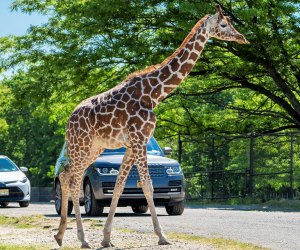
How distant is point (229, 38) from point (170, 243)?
8.75ft

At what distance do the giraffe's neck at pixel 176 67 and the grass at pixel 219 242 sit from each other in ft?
6.15

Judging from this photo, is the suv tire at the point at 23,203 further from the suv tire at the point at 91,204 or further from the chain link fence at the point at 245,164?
the suv tire at the point at 91,204

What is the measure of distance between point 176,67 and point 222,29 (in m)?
0.75

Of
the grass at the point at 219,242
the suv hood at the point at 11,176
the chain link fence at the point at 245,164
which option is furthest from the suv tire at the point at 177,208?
the suv hood at the point at 11,176

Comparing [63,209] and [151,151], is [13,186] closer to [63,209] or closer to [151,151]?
[151,151]

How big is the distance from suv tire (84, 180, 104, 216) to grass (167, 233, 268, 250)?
18.5ft

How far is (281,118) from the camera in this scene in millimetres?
34125

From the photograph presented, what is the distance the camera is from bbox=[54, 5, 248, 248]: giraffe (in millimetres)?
10547

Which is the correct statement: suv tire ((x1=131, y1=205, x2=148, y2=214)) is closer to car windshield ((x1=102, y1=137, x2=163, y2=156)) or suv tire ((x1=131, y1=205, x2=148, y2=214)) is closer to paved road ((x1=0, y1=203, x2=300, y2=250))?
car windshield ((x1=102, y1=137, x2=163, y2=156))

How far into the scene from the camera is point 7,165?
2616 centimetres

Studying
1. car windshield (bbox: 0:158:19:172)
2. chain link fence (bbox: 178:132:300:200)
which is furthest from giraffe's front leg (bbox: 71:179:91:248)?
car windshield (bbox: 0:158:19:172)

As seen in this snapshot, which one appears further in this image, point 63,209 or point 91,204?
point 91,204

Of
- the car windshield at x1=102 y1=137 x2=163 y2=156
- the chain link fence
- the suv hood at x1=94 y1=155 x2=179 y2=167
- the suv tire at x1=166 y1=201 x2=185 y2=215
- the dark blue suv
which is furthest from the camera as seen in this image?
the chain link fence

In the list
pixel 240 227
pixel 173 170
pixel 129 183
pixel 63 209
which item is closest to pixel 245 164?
pixel 173 170
